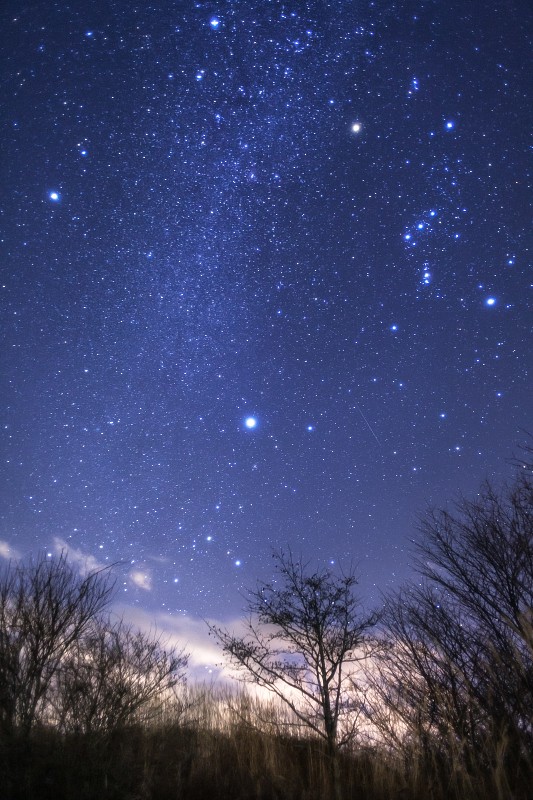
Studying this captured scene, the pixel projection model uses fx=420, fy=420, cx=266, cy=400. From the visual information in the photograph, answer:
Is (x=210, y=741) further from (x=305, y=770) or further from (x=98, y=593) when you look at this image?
(x=98, y=593)

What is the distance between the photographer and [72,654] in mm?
13945

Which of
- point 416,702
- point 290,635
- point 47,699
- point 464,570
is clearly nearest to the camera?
point 416,702

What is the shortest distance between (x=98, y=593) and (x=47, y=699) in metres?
3.19

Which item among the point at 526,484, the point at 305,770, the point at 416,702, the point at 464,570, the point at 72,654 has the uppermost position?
the point at 526,484

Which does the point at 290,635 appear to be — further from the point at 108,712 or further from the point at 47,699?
the point at 47,699

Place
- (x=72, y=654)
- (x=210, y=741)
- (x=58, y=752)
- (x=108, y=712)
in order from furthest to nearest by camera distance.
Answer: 1. (x=210, y=741)
2. (x=72, y=654)
3. (x=108, y=712)
4. (x=58, y=752)

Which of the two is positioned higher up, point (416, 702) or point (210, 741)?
point (416, 702)

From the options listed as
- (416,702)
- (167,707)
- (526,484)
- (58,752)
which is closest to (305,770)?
(167,707)

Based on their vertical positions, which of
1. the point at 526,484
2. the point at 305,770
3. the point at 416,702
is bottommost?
the point at 305,770

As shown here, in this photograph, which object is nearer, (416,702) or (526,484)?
(416,702)

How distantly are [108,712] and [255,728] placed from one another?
5.62 meters

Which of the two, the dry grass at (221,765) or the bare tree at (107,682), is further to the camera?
the bare tree at (107,682)

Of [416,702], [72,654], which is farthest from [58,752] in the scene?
[416,702]

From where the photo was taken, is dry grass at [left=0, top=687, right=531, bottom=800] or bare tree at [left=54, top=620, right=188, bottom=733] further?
bare tree at [left=54, top=620, right=188, bottom=733]
